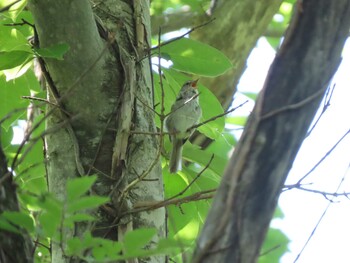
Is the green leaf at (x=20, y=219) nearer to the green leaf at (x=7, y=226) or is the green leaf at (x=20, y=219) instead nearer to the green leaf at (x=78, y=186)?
the green leaf at (x=7, y=226)

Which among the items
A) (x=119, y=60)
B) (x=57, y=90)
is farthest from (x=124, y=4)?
(x=57, y=90)

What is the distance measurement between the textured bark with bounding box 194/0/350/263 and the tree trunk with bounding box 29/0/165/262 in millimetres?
825

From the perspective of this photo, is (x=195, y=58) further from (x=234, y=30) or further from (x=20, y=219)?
(x=234, y=30)

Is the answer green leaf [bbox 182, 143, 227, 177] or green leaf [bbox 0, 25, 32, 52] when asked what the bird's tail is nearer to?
green leaf [bbox 182, 143, 227, 177]

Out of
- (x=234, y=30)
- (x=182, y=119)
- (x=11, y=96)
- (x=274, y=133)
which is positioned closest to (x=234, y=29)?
(x=234, y=30)

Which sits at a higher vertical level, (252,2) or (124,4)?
(252,2)

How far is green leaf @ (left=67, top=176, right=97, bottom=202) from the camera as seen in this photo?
149cm

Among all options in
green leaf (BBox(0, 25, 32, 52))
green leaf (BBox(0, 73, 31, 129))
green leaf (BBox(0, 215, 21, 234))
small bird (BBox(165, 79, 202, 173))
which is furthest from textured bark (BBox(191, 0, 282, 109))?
green leaf (BBox(0, 215, 21, 234))

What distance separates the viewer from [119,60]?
2.61 metres

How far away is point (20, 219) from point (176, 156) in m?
1.46

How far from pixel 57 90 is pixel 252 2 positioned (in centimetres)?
262

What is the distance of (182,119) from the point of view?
3.25 meters

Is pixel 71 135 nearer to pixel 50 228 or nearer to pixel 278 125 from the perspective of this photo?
pixel 50 228

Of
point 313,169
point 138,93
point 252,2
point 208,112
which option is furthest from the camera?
point 252,2
